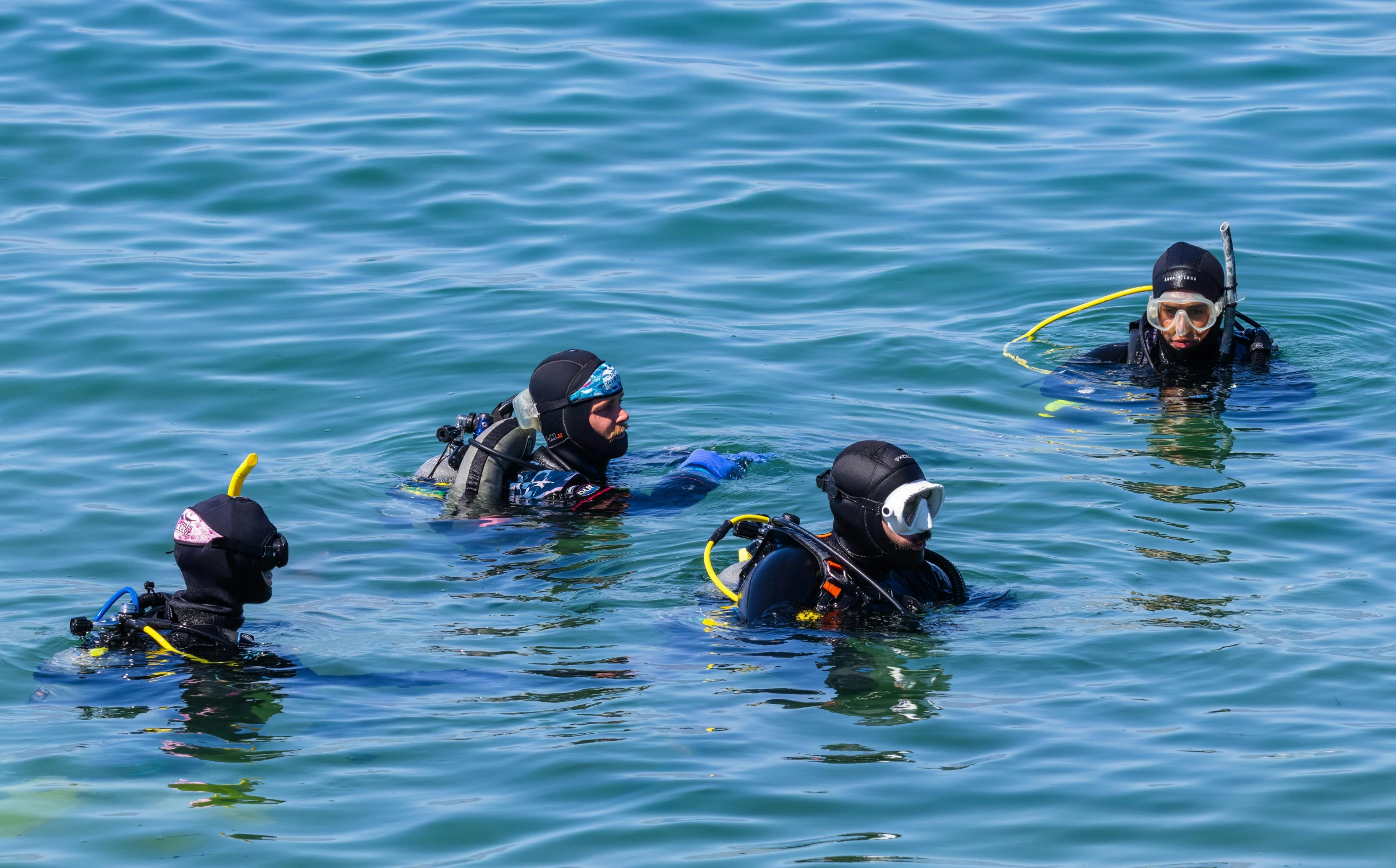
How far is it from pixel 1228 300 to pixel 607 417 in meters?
4.07

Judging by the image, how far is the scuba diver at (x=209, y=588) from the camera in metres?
6.39

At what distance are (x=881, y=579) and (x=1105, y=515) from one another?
213cm

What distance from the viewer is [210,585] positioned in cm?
648

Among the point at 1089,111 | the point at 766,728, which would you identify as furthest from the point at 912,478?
the point at 1089,111

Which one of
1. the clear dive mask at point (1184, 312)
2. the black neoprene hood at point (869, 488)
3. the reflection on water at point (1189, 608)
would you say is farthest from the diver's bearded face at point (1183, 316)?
the black neoprene hood at point (869, 488)

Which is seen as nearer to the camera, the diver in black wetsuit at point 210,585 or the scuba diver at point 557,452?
the diver in black wetsuit at point 210,585

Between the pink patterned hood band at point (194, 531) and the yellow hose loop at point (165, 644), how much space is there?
356 millimetres

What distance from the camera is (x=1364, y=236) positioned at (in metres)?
13.2

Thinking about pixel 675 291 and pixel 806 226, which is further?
pixel 806 226

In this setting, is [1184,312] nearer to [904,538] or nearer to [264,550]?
[904,538]

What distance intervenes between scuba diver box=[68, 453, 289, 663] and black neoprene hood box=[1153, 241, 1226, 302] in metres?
6.06

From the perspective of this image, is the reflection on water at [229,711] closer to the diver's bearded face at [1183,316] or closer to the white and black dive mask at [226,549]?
the white and black dive mask at [226,549]

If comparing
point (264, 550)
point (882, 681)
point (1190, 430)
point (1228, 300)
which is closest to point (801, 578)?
point (882, 681)

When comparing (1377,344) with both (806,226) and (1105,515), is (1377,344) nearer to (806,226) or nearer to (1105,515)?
(1105,515)
